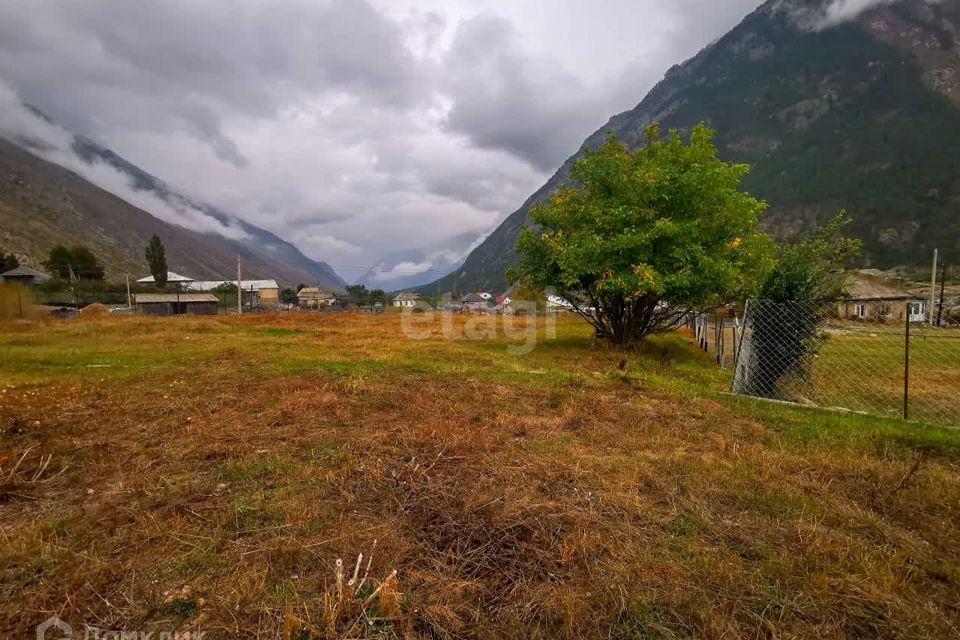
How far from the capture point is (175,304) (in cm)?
4534

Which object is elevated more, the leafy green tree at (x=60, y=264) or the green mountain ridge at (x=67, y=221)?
the green mountain ridge at (x=67, y=221)

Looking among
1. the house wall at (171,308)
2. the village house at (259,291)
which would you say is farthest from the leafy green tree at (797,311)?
the village house at (259,291)

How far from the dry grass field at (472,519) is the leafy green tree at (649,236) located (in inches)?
235

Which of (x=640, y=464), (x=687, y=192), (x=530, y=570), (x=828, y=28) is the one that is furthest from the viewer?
(x=828, y=28)

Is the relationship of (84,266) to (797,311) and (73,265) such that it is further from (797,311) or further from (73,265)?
(797,311)

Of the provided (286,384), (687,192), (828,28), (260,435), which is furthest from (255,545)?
(828,28)

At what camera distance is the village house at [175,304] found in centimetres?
4403

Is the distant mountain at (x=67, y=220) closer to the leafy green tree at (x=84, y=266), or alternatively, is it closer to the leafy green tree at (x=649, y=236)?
the leafy green tree at (x=84, y=266)

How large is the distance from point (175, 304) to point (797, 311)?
56495mm

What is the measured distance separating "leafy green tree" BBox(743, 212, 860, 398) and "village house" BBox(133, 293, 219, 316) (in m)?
50.0

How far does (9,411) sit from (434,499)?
6.60 meters

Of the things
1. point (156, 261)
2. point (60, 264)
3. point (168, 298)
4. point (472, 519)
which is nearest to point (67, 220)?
point (156, 261)

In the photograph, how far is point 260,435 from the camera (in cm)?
480

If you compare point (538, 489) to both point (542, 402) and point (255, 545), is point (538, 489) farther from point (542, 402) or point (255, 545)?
point (542, 402)
